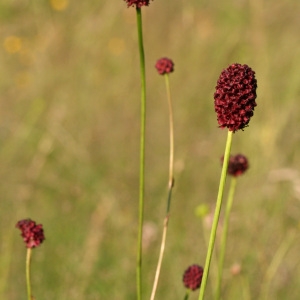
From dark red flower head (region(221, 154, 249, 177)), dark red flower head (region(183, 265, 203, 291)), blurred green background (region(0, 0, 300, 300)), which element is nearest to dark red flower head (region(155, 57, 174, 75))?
dark red flower head (region(221, 154, 249, 177))

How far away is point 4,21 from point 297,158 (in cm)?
232

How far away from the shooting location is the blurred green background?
2742mm

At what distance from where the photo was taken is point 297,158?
335cm

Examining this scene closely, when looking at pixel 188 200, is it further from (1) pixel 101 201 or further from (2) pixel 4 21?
(2) pixel 4 21

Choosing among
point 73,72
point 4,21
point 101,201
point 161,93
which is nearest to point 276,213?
point 101,201

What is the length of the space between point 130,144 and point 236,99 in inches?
103

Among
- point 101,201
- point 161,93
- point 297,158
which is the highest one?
point 161,93

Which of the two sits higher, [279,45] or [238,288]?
[279,45]

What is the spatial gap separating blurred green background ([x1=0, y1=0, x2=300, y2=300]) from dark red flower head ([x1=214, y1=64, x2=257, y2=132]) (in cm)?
107

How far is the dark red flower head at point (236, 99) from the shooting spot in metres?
1.02

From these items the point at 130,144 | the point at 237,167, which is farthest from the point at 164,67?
the point at 130,144

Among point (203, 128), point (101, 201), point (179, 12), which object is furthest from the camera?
point (179, 12)

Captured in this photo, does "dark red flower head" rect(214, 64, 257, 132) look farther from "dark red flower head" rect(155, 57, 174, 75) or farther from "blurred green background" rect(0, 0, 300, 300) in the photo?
"blurred green background" rect(0, 0, 300, 300)

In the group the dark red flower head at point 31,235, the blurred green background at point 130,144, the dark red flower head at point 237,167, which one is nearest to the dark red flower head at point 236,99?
the dark red flower head at point 31,235
